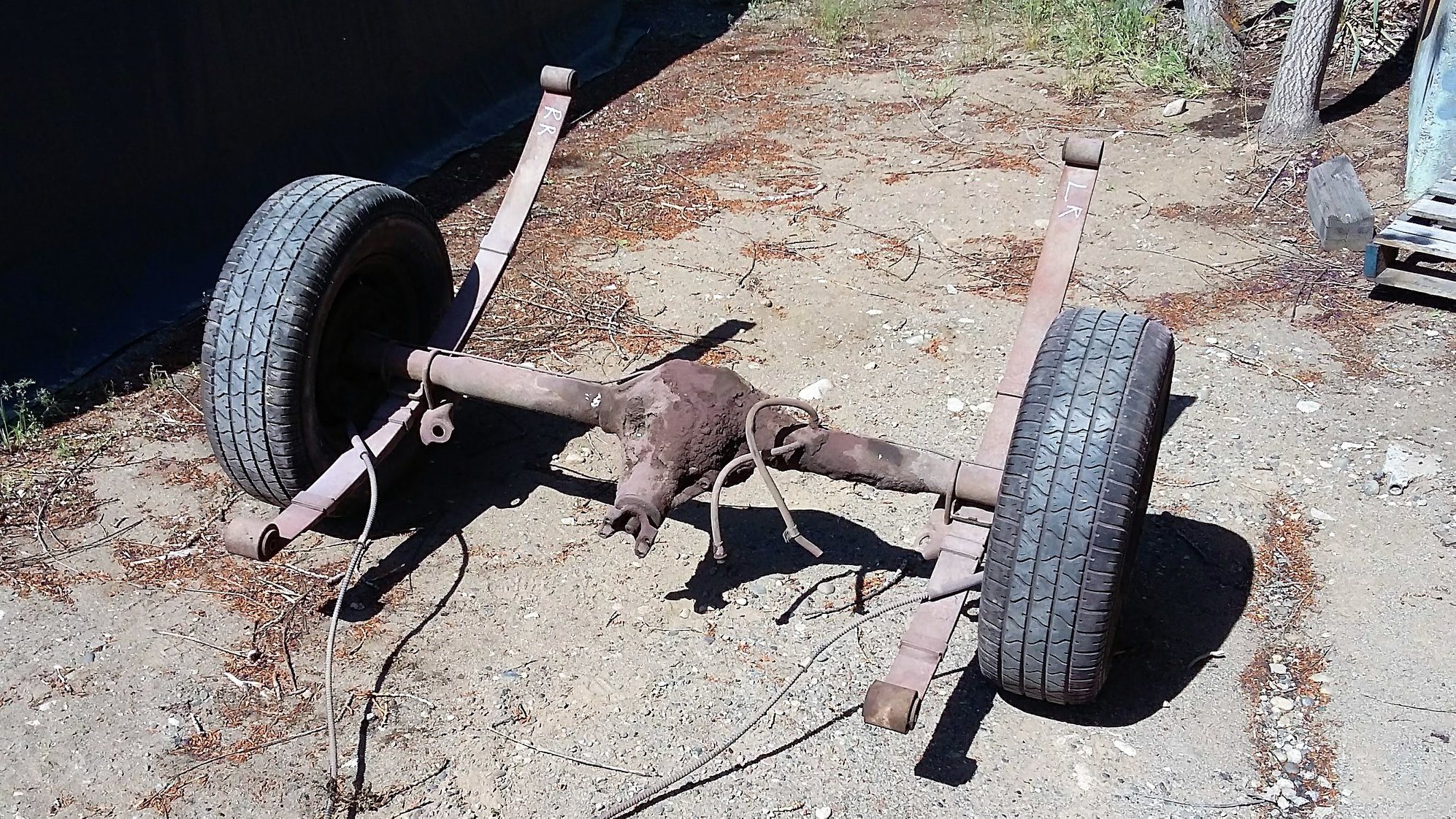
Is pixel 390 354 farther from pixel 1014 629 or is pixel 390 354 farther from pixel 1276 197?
pixel 1276 197

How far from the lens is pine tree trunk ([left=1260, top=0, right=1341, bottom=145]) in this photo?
782 cm

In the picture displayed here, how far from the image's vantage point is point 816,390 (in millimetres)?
5297

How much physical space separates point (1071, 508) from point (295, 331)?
2.45 metres

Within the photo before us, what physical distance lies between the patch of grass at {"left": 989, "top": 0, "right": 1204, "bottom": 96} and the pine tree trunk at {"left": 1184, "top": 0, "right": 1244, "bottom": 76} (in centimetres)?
10

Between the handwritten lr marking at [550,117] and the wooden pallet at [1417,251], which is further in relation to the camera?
the wooden pallet at [1417,251]

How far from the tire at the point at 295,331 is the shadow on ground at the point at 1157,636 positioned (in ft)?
7.50

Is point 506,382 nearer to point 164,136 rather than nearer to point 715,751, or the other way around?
point 715,751

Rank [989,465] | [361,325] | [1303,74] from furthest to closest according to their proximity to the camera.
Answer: [1303,74], [361,325], [989,465]

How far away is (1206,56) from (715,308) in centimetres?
554

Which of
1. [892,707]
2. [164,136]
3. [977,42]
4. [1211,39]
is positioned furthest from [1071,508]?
[977,42]

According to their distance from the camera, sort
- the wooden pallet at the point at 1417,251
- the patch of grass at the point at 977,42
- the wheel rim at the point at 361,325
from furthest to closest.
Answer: the patch of grass at the point at 977,42 → the wooden pallet at the point at 1417,251 → the wheel rim at the point at 361,325

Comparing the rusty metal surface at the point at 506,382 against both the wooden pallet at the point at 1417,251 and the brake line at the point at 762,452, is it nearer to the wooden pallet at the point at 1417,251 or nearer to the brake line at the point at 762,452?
the brake line at the point at 762,452

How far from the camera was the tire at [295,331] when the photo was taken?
3.76 meters

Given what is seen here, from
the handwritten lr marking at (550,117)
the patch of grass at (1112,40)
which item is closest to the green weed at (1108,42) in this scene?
the patch of grass at (1112,40)
